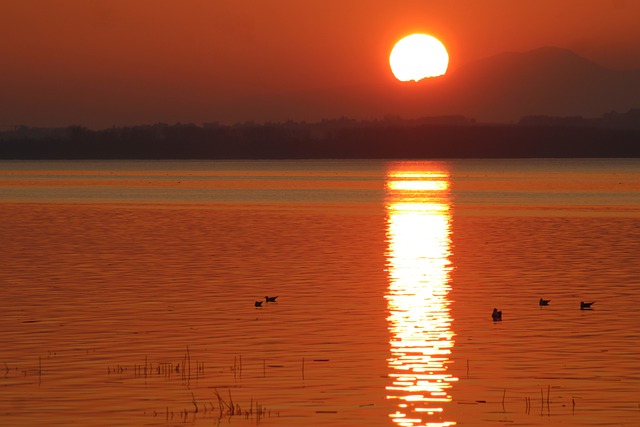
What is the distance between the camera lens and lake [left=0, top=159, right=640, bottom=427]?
21719 mm

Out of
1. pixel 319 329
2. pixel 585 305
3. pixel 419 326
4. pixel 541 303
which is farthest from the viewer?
pixel 541 303

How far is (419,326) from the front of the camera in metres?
31.6

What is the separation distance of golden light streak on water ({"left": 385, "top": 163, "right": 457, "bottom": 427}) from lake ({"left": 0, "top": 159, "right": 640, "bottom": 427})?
8 cm

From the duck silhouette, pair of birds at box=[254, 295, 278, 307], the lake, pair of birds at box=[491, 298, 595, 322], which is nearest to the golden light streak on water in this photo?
the lake

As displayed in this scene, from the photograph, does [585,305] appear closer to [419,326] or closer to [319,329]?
[419,326]

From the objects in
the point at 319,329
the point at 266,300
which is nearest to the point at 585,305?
the point at 319,329

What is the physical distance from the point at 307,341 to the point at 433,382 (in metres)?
5.78

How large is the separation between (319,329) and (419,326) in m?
2.66

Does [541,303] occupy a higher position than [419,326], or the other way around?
[541,303]

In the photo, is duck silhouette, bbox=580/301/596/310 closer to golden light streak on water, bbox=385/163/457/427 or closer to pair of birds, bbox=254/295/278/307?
golden light streak on water, bbox=385/163/457/427

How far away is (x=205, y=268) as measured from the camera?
154 ft

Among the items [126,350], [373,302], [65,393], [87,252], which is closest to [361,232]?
[87,252]

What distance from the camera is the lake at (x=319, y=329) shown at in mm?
21719

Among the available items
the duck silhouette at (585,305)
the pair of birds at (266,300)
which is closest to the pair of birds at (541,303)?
the duck silhouette at (585,305)
